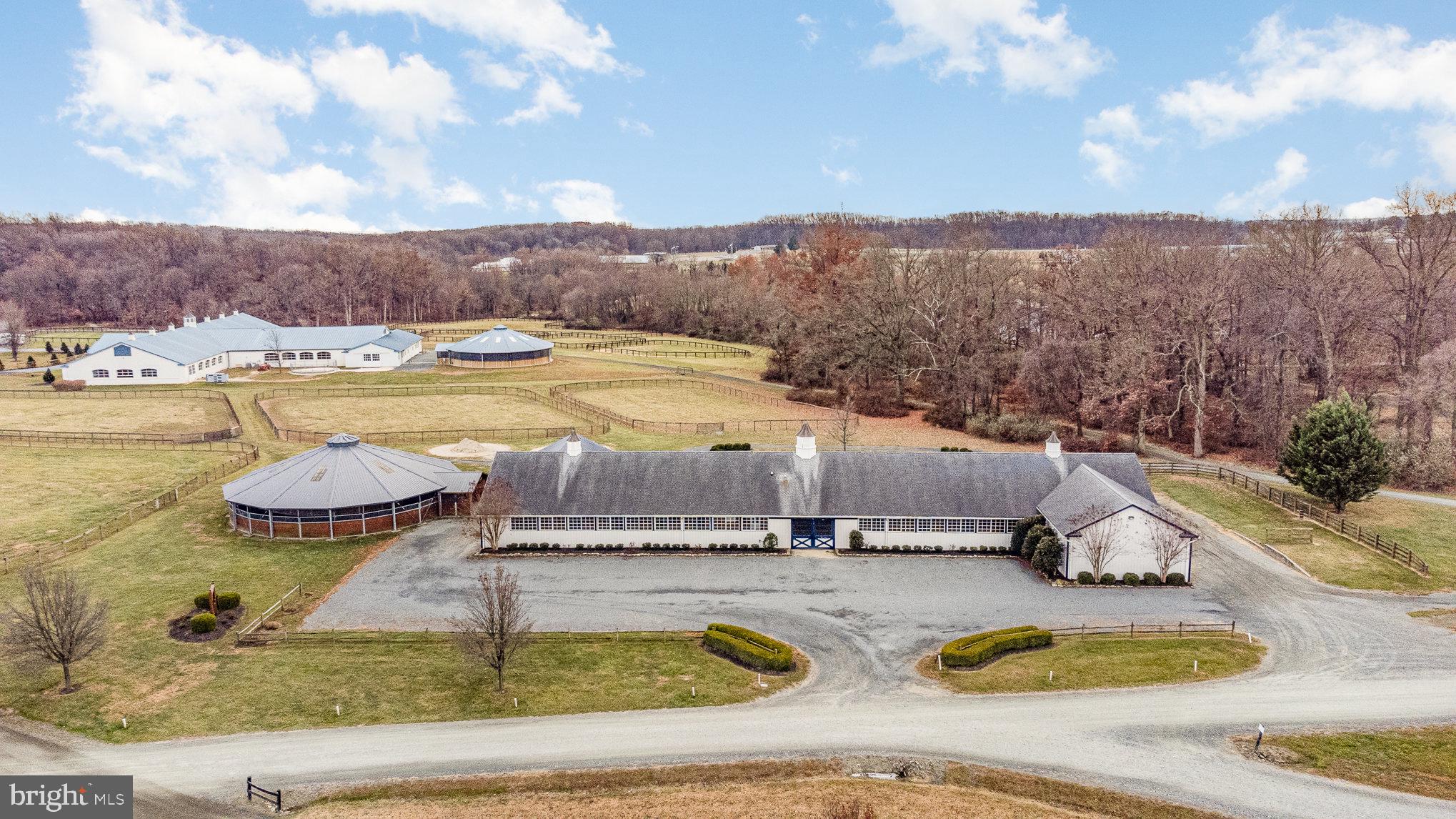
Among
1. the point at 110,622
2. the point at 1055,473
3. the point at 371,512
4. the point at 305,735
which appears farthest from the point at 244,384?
the point at 1055,473

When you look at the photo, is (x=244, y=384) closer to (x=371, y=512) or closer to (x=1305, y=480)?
(x=371, y=512)

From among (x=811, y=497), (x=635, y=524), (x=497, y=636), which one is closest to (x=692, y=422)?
(x=635, y=524)

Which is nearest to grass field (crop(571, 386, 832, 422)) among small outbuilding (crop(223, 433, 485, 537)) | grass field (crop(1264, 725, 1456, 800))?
small outbuilding (crop(223, 433, 485, 537))

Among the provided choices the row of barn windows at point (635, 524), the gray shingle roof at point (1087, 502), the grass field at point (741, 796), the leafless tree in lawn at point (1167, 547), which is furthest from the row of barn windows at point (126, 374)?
the leafless tree in lawn at point (1167, 547)

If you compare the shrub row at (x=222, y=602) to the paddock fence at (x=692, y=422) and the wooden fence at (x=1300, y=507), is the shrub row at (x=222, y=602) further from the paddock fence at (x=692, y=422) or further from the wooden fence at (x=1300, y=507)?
the wooden fence at (x=1300, y=507)

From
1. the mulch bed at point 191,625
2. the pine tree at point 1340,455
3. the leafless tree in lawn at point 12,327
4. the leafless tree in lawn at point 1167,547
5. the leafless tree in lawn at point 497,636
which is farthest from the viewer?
the leafless tree in lawn at point 12,327

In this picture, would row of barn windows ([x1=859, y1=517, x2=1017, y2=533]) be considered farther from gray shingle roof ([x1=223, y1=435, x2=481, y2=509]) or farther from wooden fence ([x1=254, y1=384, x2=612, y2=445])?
gray shingle roof ([x1=223, y1=435, x2=481, y2=509])
